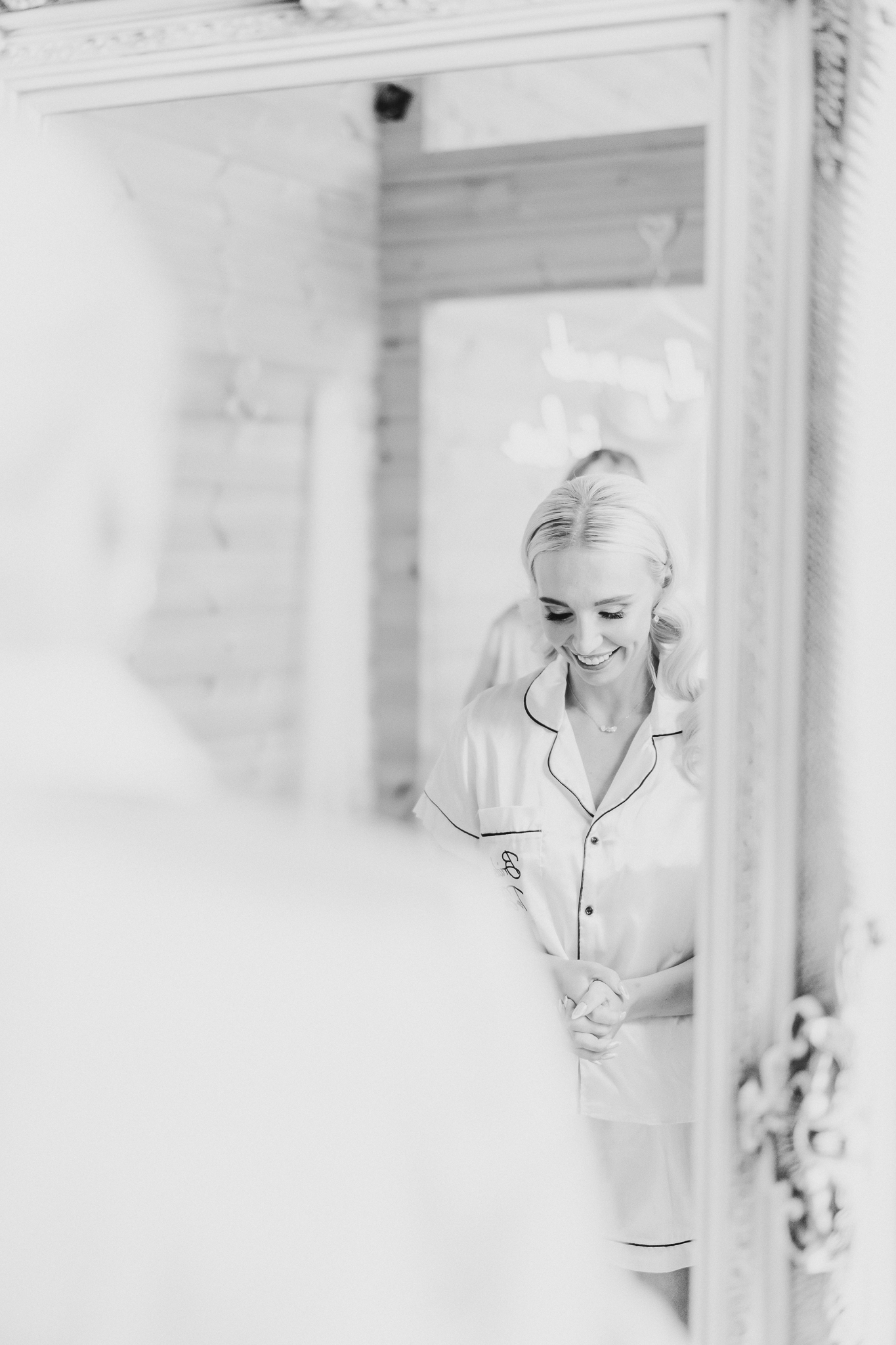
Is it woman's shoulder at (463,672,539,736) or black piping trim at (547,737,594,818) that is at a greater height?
woman's shoulder at (463,672,539,736)

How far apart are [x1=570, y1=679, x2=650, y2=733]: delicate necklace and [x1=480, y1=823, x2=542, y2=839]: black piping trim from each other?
0.08 metres

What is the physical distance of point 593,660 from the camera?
35.4 inches

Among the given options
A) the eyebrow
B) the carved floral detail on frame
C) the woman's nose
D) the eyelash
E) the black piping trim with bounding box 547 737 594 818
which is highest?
the carved floral detail on frame

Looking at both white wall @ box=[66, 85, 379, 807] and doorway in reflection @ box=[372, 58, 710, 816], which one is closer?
doorway in reflection @ box=[372, 58, 710, 816]

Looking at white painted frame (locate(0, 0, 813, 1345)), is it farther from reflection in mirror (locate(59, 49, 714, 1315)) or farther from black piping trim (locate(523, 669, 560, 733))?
black piping trim (locate(523, 669, 560, 733))

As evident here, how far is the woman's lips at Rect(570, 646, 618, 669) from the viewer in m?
0.90

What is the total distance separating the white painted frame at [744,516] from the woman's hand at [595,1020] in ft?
0.19

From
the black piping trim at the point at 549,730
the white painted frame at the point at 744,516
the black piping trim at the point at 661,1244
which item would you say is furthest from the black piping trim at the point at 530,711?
the black piping trim at the point at 661,1244

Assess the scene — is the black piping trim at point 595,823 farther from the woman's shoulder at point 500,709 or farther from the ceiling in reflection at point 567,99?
the ceiling in reflection at point 567,99

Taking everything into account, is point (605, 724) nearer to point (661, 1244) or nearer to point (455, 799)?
point (455, 799)

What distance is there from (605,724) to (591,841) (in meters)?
0.08

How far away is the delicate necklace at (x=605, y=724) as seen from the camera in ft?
2.92

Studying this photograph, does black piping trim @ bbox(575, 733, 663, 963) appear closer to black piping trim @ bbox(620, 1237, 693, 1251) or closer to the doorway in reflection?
black piping trim @ bbox(620, 1237, 693, 1251)

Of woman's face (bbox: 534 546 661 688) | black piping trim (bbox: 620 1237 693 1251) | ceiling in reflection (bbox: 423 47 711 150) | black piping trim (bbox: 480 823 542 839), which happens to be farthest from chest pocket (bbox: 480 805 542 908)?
ceiling in reflection (bbox: 423 47 711 150)
